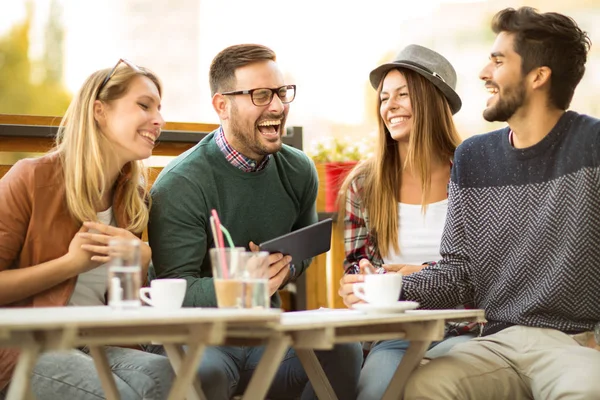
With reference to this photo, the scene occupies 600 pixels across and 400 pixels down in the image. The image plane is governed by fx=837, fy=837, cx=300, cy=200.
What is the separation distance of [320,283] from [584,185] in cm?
167

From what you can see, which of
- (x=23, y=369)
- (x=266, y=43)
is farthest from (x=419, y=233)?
(x=266, y=43)

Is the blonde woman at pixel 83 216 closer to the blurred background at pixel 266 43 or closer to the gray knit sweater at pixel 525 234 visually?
the gray knit sweater at pixel 525 234

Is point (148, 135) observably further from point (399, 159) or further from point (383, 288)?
point (383, 288)

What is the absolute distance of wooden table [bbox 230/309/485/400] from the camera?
175 centimetres

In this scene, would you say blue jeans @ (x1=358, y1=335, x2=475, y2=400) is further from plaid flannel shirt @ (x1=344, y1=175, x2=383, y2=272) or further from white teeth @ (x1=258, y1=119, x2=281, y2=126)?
white teeth @ (x1=258, y1=119, x2=281, y2=126)

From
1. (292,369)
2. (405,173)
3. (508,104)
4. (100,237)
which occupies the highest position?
(508,104)

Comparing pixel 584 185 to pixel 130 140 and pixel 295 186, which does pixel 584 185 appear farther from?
pixel 130 140

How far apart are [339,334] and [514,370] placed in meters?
0.68

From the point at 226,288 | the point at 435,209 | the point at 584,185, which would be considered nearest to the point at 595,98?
the point at 435,209

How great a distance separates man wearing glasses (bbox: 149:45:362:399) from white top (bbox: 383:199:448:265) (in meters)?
0.35

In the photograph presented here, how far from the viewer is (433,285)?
251 cm

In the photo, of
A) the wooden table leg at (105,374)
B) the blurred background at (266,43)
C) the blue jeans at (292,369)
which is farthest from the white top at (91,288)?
the blurred background at (266,43)

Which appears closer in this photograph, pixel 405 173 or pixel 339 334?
pixel 339 334

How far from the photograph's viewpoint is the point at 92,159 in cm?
250
